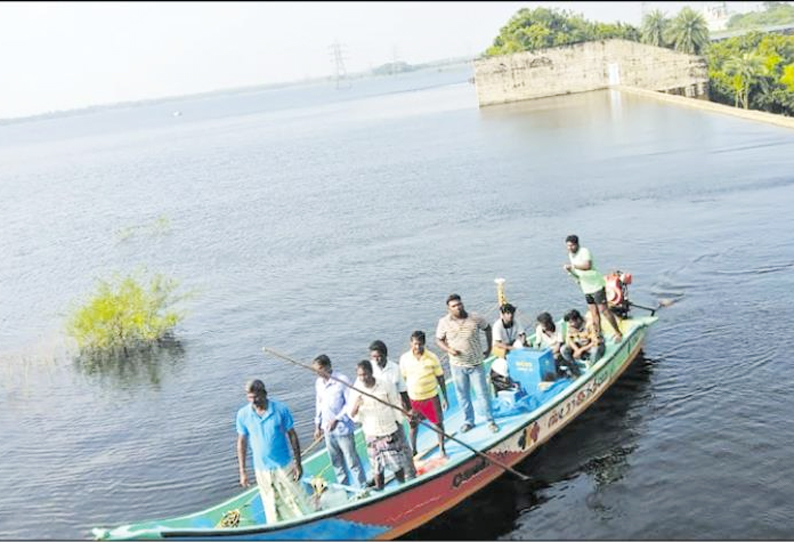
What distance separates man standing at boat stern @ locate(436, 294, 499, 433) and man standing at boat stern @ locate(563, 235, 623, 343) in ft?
10.4

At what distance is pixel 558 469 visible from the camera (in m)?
12.9

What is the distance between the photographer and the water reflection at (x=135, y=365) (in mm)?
20312

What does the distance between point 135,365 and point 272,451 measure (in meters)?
12.7

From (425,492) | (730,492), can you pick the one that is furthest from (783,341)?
(425,492)

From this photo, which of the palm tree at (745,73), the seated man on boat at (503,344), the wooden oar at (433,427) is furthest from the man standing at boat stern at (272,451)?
the palm tree at (745,73)

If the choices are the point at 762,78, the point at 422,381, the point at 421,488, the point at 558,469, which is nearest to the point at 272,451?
the point at 421,488

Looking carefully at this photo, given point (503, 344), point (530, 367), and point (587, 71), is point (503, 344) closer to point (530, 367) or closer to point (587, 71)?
point (530, 367)

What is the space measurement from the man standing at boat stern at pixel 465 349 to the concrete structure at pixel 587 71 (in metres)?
65.7

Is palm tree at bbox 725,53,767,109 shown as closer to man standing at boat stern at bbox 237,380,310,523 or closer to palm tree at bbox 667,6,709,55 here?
palm tree at bbox 667,6,709,55

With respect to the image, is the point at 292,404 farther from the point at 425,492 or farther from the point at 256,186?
the point at 256,186

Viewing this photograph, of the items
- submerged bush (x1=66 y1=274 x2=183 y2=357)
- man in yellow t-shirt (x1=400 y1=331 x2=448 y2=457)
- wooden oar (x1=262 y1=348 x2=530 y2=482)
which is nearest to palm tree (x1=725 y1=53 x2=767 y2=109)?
submerged bush (x1=66 y1=274 x2=183 y2=357)

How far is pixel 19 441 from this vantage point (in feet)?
56.4

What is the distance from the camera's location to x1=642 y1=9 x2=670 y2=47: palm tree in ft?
269

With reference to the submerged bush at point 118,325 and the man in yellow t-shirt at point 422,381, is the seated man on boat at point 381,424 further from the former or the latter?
the submerged bush at point 118,325
